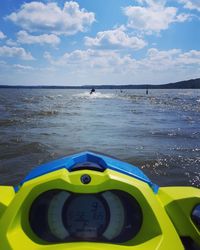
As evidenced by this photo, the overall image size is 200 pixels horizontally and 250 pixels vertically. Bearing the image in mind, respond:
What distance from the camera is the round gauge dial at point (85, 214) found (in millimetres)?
2398

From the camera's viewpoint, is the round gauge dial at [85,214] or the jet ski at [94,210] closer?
the jet ski at [94,210]

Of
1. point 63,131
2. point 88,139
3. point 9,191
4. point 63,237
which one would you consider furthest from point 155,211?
point 63,131

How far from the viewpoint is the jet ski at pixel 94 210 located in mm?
2215

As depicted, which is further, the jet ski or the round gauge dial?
the round gauge dial

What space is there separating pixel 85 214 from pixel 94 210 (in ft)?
0.21

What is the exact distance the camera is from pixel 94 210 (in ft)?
7.97

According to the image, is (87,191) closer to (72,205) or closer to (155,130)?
(72,205)

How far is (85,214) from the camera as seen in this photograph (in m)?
2.42

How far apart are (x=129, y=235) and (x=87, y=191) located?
0.41 meters

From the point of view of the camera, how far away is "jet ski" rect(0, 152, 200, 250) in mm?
2215

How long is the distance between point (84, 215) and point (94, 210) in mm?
74

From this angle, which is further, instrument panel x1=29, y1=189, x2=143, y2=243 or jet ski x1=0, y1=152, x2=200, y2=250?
instrument panel x1=29, y1=189, x2=143, y2=243

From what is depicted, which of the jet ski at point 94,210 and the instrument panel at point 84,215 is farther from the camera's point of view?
the instrument panel at point 84,215

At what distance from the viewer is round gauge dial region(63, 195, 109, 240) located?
2398 mm
